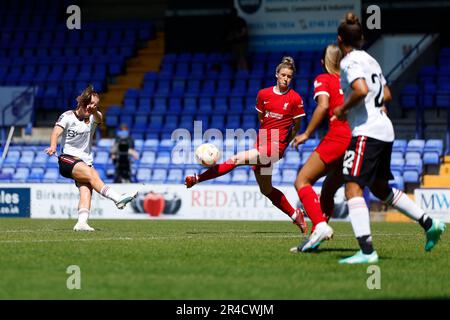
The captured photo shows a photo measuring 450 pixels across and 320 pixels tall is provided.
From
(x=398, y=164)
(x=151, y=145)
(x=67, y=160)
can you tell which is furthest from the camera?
(x=151, y=145)

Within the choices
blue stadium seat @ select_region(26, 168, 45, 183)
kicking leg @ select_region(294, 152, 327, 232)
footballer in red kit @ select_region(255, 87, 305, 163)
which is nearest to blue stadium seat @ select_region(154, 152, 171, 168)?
blue stadium seat @ select_region(26, 168, 45, 183)

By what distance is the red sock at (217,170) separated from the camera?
14.3 meters

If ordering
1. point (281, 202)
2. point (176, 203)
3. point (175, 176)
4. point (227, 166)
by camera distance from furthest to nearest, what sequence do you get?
point (175, 176), point (176, 203), point (281, 202), point (227, 166)

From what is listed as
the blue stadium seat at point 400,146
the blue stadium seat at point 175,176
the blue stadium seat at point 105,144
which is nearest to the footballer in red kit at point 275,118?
the blue stadium seat at point 400,146

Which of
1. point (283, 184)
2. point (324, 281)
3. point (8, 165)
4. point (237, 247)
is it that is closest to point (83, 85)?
point (8, 165)

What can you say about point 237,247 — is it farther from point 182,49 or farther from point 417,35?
point 182,49

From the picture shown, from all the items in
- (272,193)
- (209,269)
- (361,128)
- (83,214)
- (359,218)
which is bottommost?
(209,269)

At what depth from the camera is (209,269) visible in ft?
30.5

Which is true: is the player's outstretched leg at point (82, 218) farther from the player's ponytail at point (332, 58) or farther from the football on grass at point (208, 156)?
the player's ponytail at point (332, 58)

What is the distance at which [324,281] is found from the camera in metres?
8.51

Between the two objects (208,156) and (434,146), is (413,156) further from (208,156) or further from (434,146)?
(208,156)

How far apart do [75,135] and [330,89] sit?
17.5 ft

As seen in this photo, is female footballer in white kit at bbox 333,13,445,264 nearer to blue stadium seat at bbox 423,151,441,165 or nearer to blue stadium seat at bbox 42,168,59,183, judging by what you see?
blue stadium seat at bbox 423,151,441,165

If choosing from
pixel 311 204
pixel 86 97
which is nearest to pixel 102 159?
pixel 86 97
